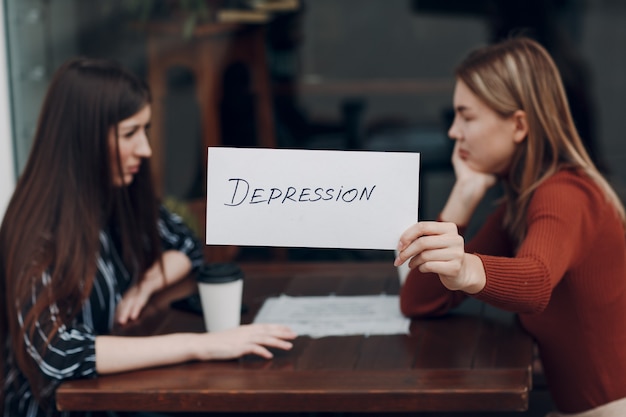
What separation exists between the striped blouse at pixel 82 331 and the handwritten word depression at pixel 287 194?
52 centimetres

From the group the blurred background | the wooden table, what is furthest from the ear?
the blurred background

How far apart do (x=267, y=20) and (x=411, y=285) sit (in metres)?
2.57

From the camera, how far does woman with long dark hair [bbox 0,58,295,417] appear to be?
72.0 inches

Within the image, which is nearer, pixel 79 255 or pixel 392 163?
pixel 392 163

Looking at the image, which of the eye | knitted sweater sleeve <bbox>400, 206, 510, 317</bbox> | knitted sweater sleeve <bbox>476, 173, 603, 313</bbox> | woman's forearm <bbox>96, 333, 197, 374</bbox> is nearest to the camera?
knitted sweater sleeve <bbox>476, 173, 603, 313</bbox>

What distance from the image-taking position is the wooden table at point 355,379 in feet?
5.44

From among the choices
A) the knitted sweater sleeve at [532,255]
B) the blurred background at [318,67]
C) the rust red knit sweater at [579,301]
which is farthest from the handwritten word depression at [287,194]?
the blurred background at [318,67]

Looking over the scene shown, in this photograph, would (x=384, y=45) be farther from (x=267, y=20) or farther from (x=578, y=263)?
(x=578, y=263)

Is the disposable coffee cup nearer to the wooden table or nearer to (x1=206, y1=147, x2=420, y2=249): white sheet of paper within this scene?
the wooden table

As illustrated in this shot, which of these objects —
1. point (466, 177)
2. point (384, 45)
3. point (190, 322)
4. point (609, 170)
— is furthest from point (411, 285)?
point (384, 45)

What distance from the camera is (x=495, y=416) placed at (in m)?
2.38

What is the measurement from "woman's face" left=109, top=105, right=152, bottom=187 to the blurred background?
60.7 inches

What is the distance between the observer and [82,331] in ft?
6.25

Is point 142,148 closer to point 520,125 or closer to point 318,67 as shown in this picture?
point 520,125
